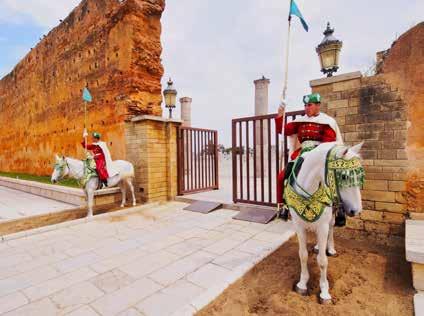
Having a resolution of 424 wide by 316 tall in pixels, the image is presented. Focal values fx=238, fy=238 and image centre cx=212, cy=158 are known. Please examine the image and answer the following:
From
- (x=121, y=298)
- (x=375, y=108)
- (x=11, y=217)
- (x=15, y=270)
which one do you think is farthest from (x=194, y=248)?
(x=11, y=217)

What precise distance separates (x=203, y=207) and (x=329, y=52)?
4453 mm

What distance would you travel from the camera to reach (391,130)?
3.81m

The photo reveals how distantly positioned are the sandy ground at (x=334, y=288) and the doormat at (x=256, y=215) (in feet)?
5.08

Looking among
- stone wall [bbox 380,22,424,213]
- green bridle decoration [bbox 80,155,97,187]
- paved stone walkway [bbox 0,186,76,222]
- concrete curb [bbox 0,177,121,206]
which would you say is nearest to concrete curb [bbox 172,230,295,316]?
stone wall [bbox 380,22,424,213]

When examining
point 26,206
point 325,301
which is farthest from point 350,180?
point 26,206

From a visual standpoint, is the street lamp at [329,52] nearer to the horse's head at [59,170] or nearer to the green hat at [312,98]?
the green hat at [312,98]

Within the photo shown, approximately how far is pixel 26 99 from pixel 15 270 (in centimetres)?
1450

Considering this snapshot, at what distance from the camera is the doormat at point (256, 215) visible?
16.7 ft

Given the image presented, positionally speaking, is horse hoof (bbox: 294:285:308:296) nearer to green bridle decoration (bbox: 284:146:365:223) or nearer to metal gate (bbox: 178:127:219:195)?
green bridle decoration (bbox: 284:146:365:223)

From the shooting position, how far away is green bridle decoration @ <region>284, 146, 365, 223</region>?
1.97m

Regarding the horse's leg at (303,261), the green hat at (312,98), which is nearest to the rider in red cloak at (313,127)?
the green hat at (312,98)

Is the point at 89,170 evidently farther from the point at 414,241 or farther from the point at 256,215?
the point at 414,241

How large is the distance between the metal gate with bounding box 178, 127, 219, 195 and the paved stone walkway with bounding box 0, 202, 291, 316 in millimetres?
2566

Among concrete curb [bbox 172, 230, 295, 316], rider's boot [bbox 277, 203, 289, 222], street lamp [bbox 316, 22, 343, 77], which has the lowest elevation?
concrete curb [bbox 172, 230, 295, 316]
